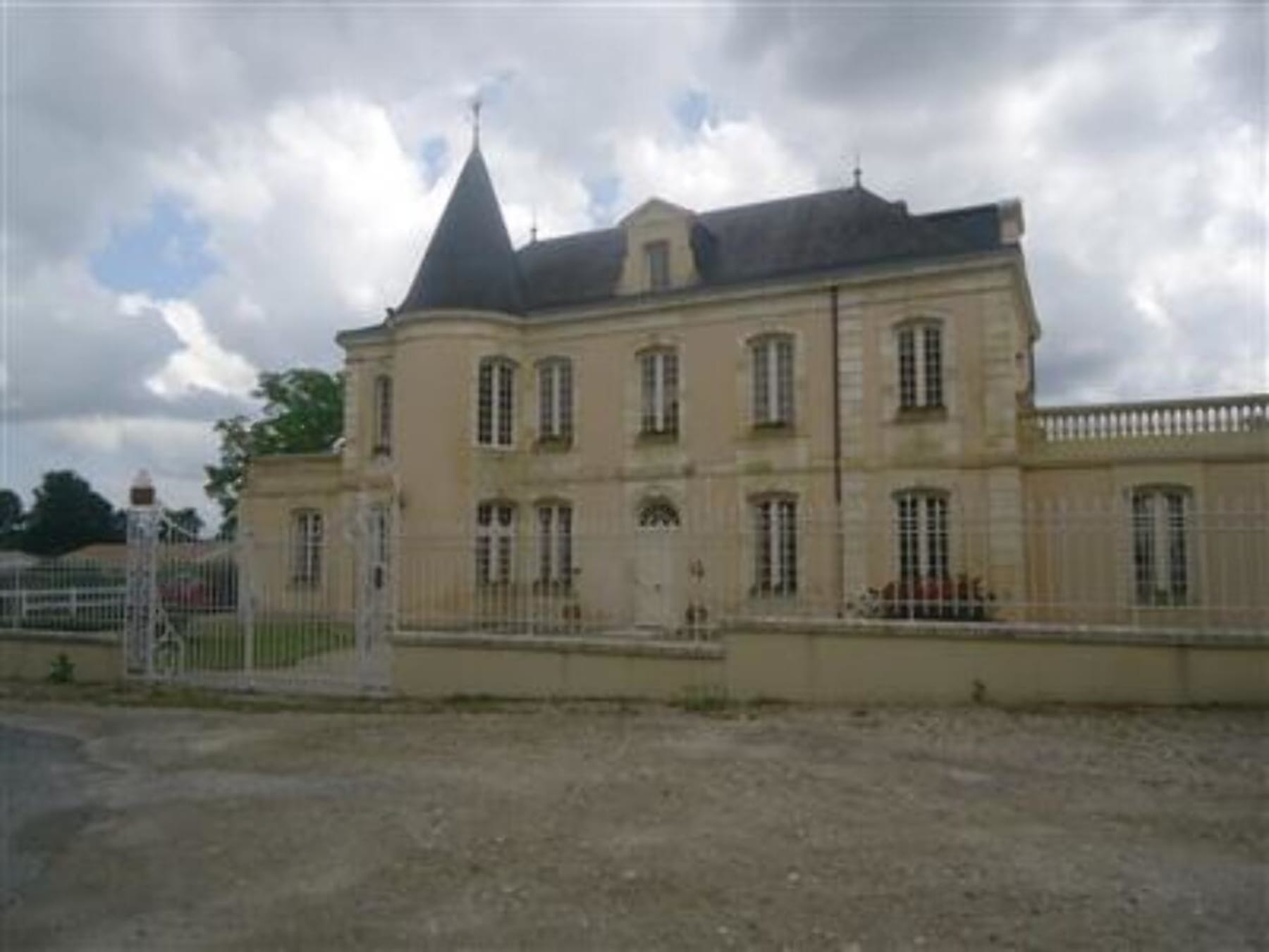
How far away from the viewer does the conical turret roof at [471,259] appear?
70.1 feet

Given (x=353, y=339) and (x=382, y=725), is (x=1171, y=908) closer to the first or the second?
(x=382, y=725)

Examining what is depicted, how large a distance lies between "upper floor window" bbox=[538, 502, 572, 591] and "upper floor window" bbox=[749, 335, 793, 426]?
439cm

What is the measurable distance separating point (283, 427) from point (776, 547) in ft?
84.6

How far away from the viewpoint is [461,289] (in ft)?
70.2

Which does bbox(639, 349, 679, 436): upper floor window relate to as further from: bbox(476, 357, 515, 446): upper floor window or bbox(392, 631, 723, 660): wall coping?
bbox(392, 631, 723, 660): wall coping

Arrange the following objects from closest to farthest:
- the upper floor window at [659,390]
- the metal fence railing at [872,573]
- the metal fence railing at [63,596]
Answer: the metal fence railing at [872,573] → the metal fence railing at [63,596] → the upper floor window at [659,390]

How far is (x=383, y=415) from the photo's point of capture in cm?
2316

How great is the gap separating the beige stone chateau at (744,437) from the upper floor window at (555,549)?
0.22 feet

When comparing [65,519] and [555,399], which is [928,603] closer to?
[555,399]

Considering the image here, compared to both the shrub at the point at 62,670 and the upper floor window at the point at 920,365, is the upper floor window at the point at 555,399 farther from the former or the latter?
the shrub at the point at 62,670

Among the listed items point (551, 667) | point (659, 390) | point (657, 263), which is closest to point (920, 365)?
point (659, 390)

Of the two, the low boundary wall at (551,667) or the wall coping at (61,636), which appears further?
the wall coping at (61,636)

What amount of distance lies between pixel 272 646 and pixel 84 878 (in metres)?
7.81

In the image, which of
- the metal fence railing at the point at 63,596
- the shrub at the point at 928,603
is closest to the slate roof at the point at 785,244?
the shrub at the point at 928,603
